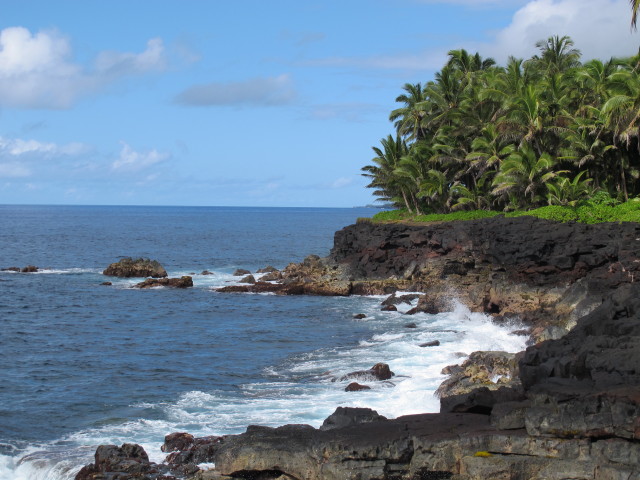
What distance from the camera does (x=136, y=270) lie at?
6091 cm

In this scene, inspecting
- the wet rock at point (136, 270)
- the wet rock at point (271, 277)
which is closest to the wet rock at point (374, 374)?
the wet rock at point (271, 277)

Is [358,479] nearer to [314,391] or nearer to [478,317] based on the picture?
[314,391]

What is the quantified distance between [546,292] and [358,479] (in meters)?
25.7

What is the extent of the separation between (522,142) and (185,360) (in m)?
30.3

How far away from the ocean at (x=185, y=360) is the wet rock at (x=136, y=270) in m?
2.92

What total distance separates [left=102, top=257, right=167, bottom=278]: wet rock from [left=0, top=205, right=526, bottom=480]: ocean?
9.58 feet

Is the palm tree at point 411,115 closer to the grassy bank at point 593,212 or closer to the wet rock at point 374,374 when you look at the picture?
the grassy bank at point 593,212

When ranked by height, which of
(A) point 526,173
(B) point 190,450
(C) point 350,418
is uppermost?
(A) point 526,173

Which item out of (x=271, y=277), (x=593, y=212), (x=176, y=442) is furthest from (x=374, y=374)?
(x=271, y=277)

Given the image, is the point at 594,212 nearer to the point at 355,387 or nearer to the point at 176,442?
the point at 355,387

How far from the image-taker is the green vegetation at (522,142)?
153ft

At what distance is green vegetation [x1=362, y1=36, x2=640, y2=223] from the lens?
46625 mm

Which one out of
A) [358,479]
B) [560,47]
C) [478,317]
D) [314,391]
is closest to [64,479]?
[358,479]

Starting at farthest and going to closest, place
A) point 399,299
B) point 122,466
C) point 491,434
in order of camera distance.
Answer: point 399,299, point 122,466, point 491,434
